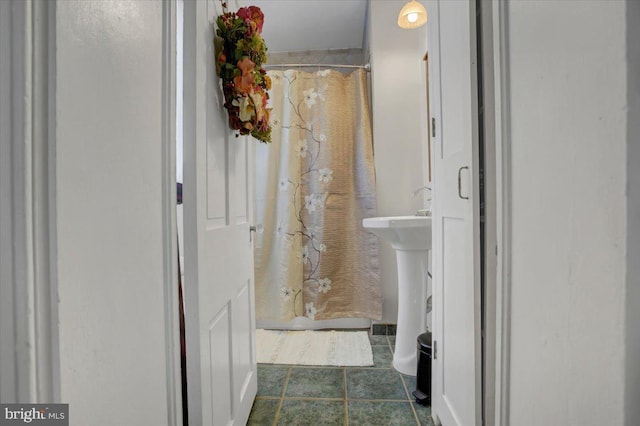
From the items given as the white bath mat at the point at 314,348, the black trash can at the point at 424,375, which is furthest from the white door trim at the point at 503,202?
the white bath mat at the point at 314,348

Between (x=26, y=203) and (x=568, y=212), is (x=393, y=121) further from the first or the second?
(x=26, y=203)

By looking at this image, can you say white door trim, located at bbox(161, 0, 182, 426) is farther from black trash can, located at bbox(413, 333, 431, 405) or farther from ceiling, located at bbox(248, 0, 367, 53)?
ceiling, located at bbox(248, 0, 367, 53)

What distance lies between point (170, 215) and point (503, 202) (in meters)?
0.79

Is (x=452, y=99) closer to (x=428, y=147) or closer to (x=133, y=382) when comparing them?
(x=428, y=147)

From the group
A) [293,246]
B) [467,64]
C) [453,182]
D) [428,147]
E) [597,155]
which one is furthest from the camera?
[293,246]

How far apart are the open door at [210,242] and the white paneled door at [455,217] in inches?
31.5

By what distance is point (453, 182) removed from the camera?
3.80 ft

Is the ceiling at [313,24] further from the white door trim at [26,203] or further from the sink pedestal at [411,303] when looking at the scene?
the white door trim at [26,203]

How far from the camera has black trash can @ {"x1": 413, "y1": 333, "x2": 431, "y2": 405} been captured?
1.52 metres

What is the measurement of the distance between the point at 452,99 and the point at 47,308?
4.14 feet

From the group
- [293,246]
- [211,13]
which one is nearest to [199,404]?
[211,13]

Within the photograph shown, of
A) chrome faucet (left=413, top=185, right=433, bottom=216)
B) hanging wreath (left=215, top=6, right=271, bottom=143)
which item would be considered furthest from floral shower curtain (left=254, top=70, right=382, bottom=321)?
hanging wreath (left=215, top=6, right=271, bottom=143)
